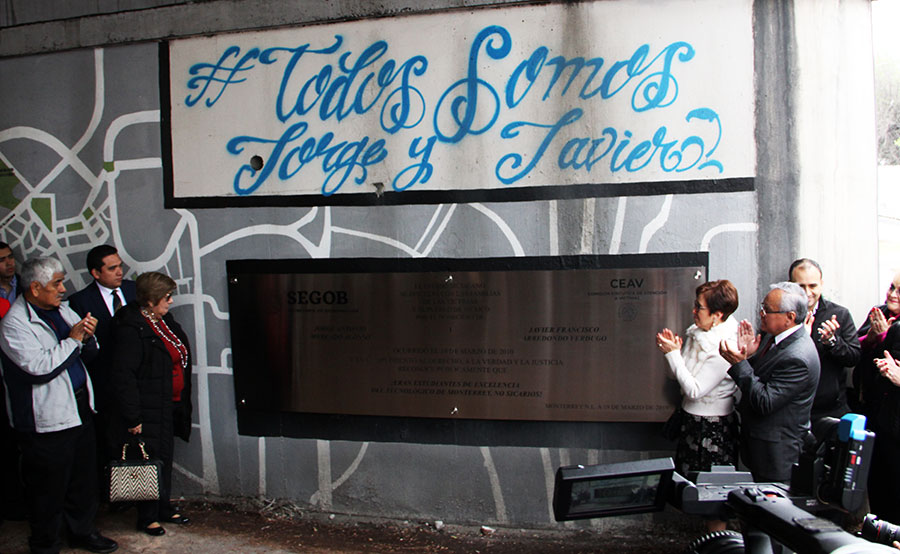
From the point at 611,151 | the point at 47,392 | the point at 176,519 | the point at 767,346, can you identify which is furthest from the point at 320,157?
the point at 767,346

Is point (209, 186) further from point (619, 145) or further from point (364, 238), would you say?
point (619, 145)

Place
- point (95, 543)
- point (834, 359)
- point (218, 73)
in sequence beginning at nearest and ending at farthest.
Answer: point (834, 359) → point (95, 543) → point (218, 73)

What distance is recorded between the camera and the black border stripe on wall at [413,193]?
429cm

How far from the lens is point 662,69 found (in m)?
4.28

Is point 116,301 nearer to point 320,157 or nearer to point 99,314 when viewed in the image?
point 99,314

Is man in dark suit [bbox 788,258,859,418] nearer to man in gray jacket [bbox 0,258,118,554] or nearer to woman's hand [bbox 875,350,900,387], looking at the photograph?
woman's hand [bbox 875,350,900,387]

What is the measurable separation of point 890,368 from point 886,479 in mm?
650

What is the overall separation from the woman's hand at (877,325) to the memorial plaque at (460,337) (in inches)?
35.7

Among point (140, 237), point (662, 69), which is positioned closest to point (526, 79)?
point (662, 69)

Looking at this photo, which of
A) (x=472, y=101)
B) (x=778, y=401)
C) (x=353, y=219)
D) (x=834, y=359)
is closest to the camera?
(x=778, y=401)

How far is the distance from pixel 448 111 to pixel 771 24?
1.93 meters

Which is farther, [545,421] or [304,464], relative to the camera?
[304,464]

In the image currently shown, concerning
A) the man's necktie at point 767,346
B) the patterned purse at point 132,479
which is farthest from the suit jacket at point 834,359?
the patterned purse at point 132,479

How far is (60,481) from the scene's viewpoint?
163 inches
